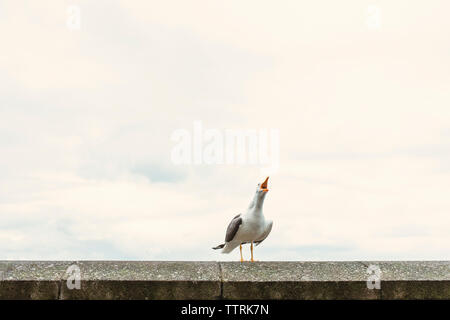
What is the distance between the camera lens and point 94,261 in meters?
6.31

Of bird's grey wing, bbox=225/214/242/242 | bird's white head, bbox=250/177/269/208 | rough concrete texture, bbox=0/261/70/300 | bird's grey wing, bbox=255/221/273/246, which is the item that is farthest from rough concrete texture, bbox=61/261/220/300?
bird's grey wing, bbox=255/221/273/246

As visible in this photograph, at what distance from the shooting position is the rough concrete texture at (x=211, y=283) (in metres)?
5.53

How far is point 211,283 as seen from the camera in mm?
5574

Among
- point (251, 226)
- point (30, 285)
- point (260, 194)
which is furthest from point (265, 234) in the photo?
point (30, 285)

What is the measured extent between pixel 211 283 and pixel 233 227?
128 inches

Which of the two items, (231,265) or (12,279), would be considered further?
(231,265)

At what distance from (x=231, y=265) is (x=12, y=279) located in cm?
235

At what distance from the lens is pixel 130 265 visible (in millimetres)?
6105

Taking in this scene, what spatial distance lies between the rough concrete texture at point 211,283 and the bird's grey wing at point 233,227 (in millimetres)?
2709

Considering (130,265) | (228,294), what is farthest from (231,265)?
(130,265)

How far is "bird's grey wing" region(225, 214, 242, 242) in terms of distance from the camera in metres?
8.77

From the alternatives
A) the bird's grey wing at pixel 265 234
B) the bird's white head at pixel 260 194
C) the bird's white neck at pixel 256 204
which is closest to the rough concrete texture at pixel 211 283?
the bird's white head at pixel 260 194
